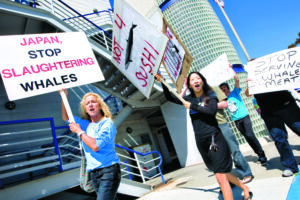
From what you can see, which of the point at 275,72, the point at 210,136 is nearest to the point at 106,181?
the point at 210,136

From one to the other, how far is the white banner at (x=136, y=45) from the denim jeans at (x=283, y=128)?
1931 mm

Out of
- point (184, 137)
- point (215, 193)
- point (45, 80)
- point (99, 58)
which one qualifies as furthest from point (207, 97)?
point (184, 137)

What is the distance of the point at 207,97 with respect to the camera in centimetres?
213

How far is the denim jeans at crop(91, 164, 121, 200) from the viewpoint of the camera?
4.99 feet

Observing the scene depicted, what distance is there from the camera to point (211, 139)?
1998 millimetres

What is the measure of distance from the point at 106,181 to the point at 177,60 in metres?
1.85

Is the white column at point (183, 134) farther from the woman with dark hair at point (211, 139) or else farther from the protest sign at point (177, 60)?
the woman with dark hair at point (211, 139)

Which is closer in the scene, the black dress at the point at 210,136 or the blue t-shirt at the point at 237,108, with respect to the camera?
the black dress at the point at 210,136

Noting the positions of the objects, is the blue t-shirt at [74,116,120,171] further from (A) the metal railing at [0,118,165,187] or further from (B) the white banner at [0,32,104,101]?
(A) the metal railing at [0,118,165,187]

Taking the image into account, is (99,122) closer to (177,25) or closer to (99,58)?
(99,58)

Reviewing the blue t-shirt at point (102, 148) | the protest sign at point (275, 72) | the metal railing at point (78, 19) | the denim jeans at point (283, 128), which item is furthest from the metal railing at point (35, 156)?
the metal railing at point (78, 19)

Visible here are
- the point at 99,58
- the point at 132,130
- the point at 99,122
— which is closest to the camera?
the point at 99,122

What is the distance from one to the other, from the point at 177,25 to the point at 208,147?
17.3m

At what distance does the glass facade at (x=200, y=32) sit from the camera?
15.8m
